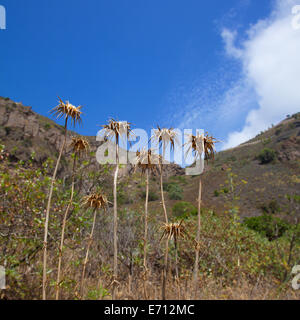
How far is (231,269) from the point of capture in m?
7.66

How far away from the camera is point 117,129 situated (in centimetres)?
305

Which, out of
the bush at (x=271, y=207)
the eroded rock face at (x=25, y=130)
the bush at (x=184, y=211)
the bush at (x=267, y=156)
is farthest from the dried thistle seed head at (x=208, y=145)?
the bush at (x=267, y=156)

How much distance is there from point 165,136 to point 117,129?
65cm

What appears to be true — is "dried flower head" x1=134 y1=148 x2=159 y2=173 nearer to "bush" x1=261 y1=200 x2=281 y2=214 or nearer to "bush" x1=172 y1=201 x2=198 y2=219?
"bush" x1=172 y1=201 x2=198 y2=219

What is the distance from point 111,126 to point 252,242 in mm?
7336

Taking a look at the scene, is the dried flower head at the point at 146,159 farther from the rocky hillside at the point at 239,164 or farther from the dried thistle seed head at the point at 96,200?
the rocky hillside at the point at 239,164

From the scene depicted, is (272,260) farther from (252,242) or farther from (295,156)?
(295,156)

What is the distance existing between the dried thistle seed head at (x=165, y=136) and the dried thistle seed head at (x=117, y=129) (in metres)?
0.39

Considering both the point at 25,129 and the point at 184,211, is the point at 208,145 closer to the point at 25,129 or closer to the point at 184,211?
the point at 184,211

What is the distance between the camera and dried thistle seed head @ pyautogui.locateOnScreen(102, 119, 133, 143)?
305 cm

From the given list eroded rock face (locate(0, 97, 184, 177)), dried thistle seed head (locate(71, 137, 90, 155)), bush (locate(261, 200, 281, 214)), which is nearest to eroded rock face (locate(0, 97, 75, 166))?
eroded rock face (locate(0, 97, 184, 177))

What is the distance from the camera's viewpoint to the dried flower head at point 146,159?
3461 mm
